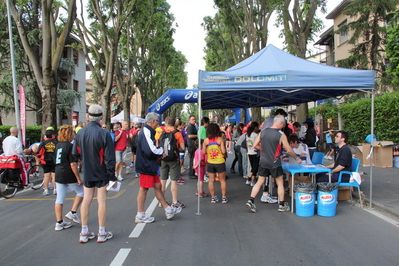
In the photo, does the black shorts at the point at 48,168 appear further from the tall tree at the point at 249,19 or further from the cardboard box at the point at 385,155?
the tall tree at the point at 249,19

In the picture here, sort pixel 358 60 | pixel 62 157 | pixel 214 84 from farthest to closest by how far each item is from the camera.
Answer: pixel 358 60
pixel 214 84
pixel 62 157

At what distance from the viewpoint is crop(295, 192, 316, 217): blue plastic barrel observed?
543 centimetres

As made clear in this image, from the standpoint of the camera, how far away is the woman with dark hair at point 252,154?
314 inches

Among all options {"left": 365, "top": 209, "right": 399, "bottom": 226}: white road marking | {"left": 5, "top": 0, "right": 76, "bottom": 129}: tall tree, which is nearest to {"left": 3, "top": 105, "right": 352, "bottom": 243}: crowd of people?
{"left": 365, "top": 209, "right": 399, "bottom": 226}: white road marking

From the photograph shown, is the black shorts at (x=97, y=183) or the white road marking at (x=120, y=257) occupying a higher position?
the black shorts at (x=97, y=183)

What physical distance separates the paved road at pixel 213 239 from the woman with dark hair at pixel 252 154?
1.92m

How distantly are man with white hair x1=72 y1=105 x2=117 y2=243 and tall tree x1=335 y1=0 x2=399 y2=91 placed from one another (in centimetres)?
1538

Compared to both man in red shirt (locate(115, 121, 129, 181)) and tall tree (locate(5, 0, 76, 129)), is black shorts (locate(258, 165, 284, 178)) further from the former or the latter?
tall tree (locate(5, 0, 76, 129))

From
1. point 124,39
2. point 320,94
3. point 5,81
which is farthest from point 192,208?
point 5,81

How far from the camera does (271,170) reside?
570cm

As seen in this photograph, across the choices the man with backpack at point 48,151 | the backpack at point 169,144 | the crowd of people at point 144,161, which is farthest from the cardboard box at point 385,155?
the man with backpack at point 48,151

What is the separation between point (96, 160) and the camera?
13.8 ft

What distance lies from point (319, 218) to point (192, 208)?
2.43 metres

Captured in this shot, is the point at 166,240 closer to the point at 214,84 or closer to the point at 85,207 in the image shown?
the point at 85,207
